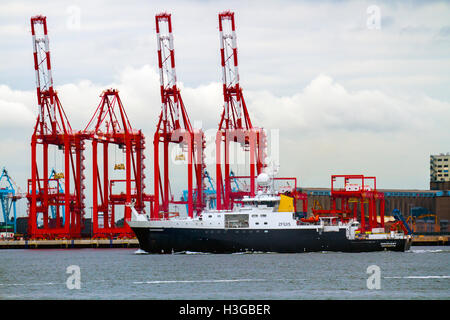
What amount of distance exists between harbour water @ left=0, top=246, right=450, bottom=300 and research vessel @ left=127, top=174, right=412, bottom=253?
151cm

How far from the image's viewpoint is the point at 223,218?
80.9m

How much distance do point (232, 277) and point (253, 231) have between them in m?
24.1

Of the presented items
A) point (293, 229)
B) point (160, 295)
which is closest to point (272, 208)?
point (293, 229)

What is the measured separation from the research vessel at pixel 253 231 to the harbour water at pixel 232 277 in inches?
59.3

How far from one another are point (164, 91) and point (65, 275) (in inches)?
2243

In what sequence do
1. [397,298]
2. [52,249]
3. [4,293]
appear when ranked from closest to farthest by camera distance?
[397,298], [4,293], [52,249]

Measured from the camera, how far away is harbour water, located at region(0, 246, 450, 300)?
46625mm

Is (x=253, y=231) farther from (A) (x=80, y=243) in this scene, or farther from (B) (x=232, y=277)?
(A) (x=80, y=243)

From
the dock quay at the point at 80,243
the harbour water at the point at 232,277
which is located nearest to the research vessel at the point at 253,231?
the harbour water at the point at 232,277

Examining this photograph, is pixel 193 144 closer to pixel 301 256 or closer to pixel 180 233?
pixel 180 233

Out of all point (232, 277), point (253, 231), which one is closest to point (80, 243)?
point (253, 231)

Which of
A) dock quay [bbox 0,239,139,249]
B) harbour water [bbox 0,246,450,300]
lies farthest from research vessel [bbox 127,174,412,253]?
dock quay [bbox 0,239,139,249]

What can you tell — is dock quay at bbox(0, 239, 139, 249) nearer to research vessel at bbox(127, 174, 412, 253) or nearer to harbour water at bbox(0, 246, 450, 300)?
research vessel at bbox(127, 174, 412, 253)

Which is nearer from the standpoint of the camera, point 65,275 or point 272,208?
point 65,275
